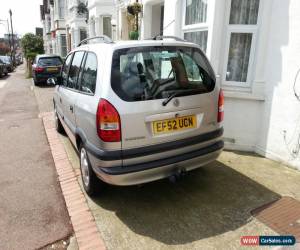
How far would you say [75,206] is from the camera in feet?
10.9

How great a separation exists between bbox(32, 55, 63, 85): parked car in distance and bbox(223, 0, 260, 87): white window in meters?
11.4

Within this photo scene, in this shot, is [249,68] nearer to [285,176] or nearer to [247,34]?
[247,34]

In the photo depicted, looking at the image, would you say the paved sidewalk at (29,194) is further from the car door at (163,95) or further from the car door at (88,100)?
the car door at (163,95)

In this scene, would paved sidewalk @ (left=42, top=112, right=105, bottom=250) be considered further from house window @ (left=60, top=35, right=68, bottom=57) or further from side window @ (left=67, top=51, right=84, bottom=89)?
house window @ (left=60, top=35, right=68, bottom=57)

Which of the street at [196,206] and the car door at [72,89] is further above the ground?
the car door at [72,89]

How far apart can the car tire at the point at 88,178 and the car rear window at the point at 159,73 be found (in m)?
1.05

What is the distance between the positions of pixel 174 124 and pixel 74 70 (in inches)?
79.6

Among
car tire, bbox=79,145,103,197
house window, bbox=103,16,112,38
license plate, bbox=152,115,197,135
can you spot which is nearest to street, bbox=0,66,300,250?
car tire, bbox=79,145,103,197

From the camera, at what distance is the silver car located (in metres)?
2.75

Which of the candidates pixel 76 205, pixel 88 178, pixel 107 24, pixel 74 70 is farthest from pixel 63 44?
pixel 76 205

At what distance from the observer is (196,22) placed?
5438 millimetres

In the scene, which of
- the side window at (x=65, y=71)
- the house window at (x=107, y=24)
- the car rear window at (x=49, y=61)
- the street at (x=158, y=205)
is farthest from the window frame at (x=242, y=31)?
the car rear window at (x=49, y=61)

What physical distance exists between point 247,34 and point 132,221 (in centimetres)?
368

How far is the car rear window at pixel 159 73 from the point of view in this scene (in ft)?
9.21
